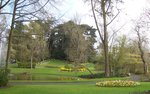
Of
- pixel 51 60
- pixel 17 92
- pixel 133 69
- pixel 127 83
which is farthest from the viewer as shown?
pixel 51 60

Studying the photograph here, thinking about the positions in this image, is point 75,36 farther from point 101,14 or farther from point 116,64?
point 101,14

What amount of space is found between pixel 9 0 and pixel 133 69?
40.7 metres

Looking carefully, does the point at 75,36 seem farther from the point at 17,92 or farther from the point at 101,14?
the point at 17,92

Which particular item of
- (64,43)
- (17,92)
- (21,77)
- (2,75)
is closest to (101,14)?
(21,77)

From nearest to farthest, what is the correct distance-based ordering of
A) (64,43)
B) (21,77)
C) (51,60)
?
(21,77), (64,43), (51,60)

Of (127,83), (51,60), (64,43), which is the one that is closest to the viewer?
(127,83)

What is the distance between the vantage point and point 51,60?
331 ft

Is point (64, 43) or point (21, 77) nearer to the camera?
point (21, 77)

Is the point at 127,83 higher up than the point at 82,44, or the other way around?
the point at 82,44

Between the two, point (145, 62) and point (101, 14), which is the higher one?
point (101, 14)

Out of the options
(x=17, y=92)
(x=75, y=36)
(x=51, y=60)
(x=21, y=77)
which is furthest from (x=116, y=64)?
(x=51, y=60)

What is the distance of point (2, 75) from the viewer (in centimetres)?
2541

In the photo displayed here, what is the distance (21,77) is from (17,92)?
21.6 meters

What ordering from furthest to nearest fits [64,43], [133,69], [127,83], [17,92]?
[64,43], [133,69], [127,83], [17,92]
